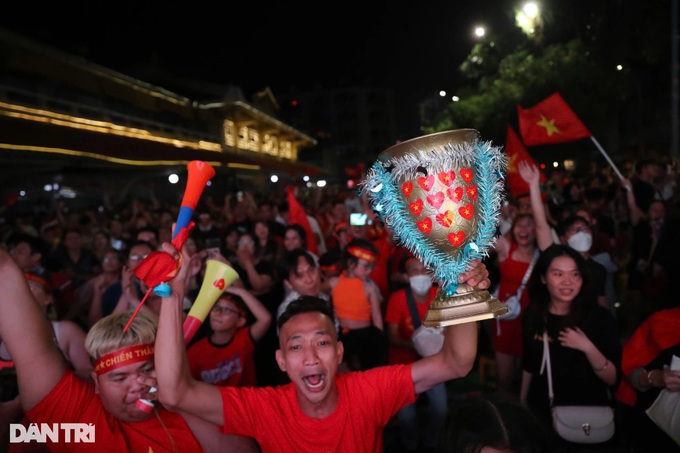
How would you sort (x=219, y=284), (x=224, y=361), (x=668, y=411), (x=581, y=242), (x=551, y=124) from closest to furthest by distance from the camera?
(x=668, y=411) < (x=219, y=284) < (x=224, y=361) < (x=581, y=242) < (x=551, y=124)

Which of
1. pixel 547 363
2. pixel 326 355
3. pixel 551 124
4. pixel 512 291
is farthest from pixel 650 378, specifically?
pixel 551 124

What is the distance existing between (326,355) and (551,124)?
464cm

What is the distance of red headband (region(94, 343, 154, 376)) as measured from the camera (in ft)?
7.73

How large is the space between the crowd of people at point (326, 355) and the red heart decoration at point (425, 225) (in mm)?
237

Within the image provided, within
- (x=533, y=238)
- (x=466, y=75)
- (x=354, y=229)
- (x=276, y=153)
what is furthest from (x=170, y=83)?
(x=533, y=238)

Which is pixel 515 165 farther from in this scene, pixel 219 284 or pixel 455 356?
pixel 219 284

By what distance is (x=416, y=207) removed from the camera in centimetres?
215

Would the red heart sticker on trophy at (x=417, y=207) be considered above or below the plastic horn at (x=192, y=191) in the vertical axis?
below

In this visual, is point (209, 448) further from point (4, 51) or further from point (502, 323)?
point (4, 51)

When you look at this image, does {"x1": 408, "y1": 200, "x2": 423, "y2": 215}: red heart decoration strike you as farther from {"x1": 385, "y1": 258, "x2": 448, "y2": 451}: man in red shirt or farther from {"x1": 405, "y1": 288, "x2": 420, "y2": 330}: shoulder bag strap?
{"x1": 405, "y1": 288, "x2": 420, "y2": 330}: shoulder bag strap

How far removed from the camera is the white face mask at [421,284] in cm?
414

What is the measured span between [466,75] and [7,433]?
25813 millimetres

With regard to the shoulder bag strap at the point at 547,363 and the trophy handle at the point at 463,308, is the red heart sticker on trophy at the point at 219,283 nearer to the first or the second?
the trophy handle at the point at 463,308

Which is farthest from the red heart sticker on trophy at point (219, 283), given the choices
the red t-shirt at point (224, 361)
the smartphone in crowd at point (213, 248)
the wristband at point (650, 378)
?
the wristband at point (650, 378)
